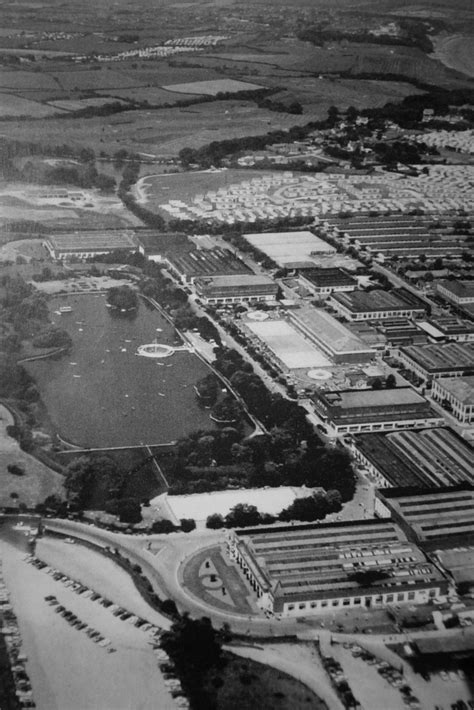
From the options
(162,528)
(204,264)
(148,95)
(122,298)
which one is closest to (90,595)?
(162,528)

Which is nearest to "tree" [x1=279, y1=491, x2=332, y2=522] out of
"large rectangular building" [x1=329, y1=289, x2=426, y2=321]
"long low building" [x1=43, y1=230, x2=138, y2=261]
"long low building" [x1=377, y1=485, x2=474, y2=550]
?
"long low building" [x1=377, y1=485, x2=474, y2=550]

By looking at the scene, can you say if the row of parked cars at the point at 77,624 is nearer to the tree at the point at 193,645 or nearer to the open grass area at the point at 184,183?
the tree at the point at 193,645

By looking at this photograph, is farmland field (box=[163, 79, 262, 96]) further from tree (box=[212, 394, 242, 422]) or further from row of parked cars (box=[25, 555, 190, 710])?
row of parked cars (box=[25, 555, 190, 710])

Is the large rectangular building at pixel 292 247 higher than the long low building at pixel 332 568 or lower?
lower

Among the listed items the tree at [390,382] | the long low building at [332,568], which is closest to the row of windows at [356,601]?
the long low building at [332,568]

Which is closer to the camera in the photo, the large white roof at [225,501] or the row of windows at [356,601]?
the row of windows at [356,601]

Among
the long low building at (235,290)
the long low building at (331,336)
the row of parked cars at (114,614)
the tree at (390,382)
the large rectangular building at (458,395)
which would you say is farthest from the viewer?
the long low building at (235,290)

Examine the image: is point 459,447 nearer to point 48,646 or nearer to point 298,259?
point 48,646
